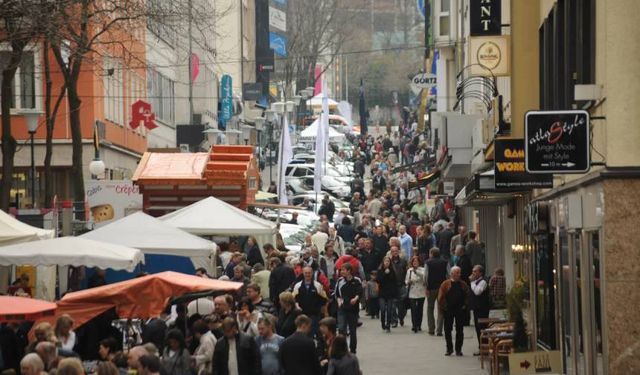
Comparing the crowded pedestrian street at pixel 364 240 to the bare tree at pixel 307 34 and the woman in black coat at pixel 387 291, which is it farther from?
the bare tree at pixel 307 34

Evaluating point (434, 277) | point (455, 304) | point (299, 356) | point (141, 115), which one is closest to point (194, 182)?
point (434, 277)

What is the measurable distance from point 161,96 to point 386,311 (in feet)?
128

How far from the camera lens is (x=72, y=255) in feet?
72.0

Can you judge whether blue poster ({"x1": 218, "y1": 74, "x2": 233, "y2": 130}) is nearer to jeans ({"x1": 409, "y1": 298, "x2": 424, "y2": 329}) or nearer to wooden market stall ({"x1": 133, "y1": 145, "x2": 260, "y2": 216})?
wooden market stall ({"x1": 133, "y1": 145, "x2": 260, "y2": 216})

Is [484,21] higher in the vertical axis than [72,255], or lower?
higher

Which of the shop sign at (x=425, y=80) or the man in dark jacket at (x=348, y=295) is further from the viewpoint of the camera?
the shop sign at (x=425, y=80)

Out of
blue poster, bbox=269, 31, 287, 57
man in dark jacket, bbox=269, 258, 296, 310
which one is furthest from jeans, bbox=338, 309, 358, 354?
blue poster, bbox=269, 31, 287, 57

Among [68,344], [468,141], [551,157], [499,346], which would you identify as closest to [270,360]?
[68,344]

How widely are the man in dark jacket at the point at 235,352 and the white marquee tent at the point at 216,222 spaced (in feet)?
39.5

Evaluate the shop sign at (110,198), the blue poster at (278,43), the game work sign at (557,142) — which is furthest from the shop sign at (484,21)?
the blue poster at (278,43)

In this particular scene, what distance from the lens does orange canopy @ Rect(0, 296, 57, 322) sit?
16.1 metres

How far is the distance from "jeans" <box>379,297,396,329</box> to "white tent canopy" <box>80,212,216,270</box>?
6.74m

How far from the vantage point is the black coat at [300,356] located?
58.8 feet

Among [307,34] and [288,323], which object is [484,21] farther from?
[307,34]
